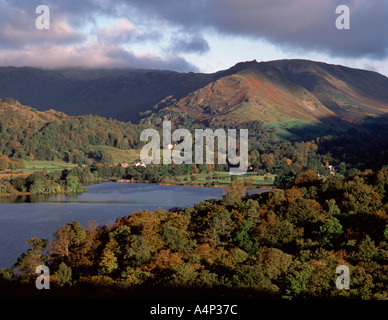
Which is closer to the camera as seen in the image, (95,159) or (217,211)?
(217,211)

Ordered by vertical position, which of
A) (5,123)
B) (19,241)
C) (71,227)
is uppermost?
(5,123)

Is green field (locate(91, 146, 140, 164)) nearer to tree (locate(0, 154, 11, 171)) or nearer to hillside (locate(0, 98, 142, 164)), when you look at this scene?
hillside (locate(0, 98, 142, 164))

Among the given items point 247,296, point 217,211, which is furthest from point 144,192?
point 247,296

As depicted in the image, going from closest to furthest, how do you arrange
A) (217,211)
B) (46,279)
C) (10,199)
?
1. (46,279)
2. (217,211)
3. (10,199)

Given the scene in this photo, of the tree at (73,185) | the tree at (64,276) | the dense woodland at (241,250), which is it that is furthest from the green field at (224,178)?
the tree at (64,276)

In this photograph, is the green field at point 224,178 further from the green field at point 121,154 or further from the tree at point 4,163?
the tree at point 4,163

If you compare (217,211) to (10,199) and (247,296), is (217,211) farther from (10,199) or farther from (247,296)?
(10,199)
